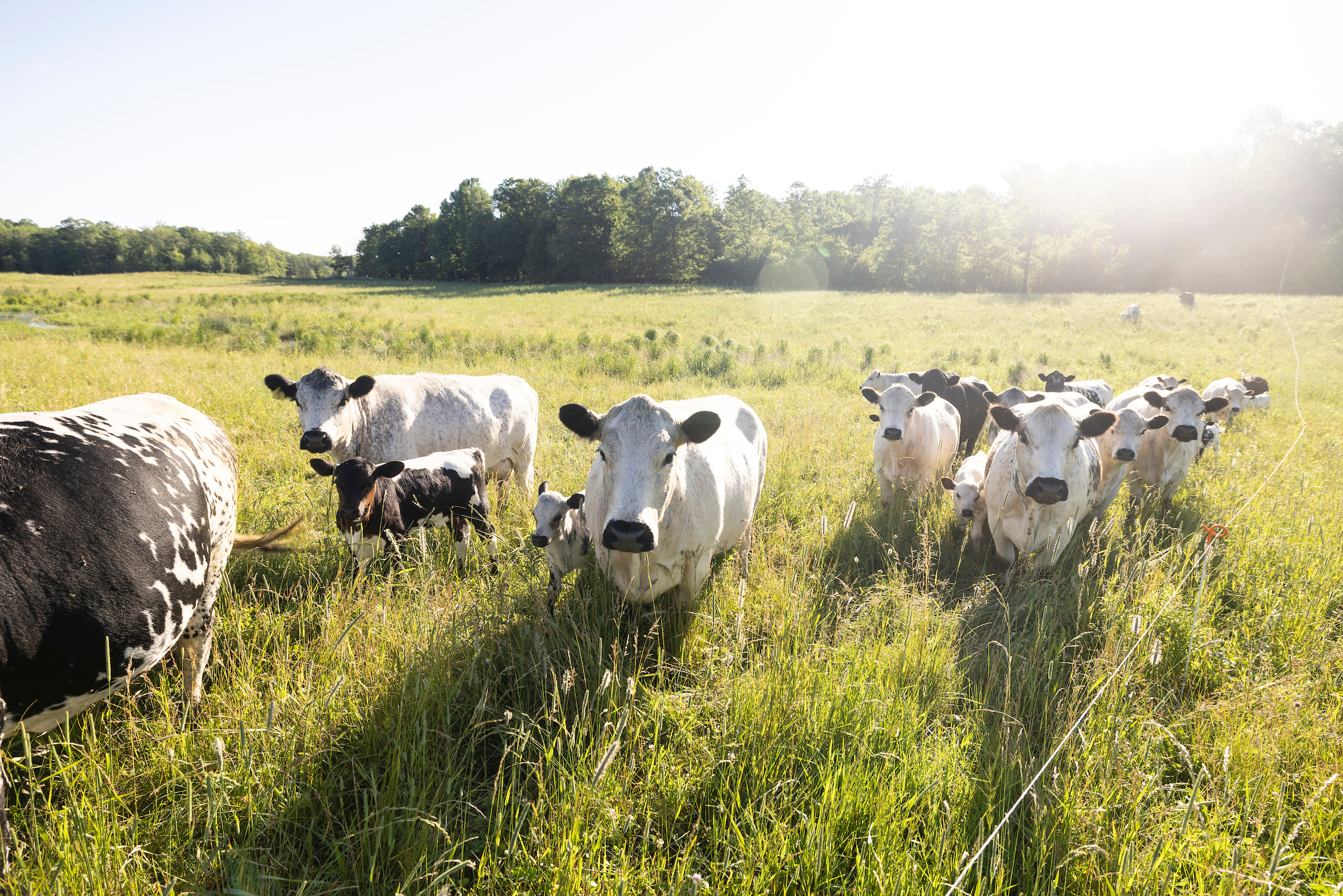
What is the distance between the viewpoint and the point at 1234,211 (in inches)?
2226

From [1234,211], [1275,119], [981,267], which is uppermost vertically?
[1275,119]

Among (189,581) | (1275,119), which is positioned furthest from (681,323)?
(1275,119)

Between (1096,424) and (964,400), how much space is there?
12.9ft

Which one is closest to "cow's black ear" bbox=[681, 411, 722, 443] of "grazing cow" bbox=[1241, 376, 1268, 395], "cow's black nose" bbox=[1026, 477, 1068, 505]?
"cow's black nose" bbox=[1026, 477, 1068, 505]

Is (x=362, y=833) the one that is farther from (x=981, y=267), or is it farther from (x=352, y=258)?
(x=352, y=258)

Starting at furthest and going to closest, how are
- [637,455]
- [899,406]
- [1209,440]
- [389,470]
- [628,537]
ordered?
[1209,440]
[899,406]
[389,470]
[637,455]
[628,537]

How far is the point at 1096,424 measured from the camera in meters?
4.94

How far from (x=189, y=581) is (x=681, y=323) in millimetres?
25243

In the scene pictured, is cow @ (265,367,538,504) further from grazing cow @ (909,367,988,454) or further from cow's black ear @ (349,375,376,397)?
grazing cow @ (909,367,988,454)

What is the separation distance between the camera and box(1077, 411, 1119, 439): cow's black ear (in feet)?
15.9

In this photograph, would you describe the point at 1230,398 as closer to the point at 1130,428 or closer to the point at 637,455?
the point at 1130,428

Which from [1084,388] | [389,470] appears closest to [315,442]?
[389,470]

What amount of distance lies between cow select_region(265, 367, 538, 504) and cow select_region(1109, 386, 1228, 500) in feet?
24.2

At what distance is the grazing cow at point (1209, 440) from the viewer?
763 centimetres
